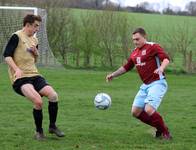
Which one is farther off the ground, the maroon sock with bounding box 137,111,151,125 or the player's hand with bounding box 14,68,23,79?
the player's hand with bounding box 14,68,23,79

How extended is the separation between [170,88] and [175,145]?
40.3 ft

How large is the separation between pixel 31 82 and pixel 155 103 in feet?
6.48

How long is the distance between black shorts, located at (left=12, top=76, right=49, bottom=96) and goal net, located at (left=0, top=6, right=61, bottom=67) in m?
18.6

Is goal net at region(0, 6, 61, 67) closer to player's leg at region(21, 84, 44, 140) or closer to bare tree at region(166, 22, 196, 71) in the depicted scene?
bare tree at region(166, 22, 196, 71)

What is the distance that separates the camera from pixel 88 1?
48.9 meters

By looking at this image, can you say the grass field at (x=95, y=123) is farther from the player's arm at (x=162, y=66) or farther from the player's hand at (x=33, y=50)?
the player's hand at (x=33, y=50)

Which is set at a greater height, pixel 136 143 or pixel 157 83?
pixel 157 83

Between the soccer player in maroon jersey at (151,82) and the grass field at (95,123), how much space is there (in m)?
0.31

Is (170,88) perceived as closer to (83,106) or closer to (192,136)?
(83,106)

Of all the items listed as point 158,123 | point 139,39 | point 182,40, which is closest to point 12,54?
point 139,39

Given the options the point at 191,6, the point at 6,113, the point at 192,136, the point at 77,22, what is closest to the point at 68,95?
the point at 6,113

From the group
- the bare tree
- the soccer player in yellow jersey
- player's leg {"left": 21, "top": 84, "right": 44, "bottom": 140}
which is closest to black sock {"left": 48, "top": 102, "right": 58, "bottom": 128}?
the soccer player in yellow jersey

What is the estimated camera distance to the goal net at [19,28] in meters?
27.9

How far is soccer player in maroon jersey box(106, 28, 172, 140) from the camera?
29.3ft
